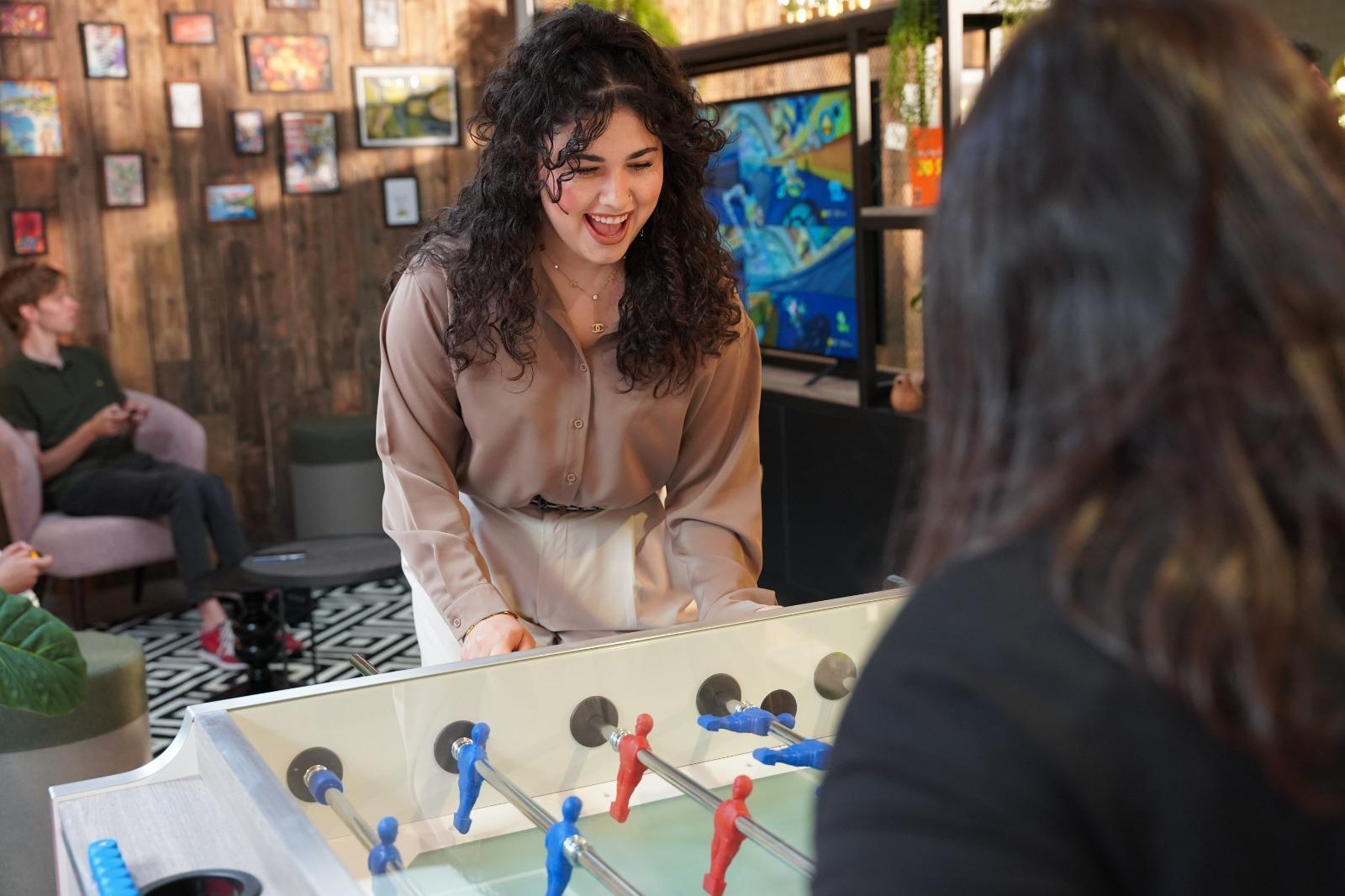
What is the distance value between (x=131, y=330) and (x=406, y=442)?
434 centimetres

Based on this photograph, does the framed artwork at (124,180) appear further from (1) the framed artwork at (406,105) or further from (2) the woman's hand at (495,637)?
(2) the woman's hand at (495,637)

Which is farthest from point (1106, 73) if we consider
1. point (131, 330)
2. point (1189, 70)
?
point (131, 330)

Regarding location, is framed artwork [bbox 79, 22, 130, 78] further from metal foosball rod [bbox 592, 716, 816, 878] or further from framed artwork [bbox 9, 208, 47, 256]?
metal foosball rod [bbox 592, 716, 816, 878]

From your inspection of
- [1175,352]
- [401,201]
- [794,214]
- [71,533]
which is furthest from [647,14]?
[1175,352]

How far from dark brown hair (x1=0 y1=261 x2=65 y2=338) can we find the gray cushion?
8.18 ft

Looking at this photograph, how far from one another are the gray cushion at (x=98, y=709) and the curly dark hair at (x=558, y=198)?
4.60 feet

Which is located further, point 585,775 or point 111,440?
point 111,440

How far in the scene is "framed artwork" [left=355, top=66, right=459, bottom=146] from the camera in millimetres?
6441

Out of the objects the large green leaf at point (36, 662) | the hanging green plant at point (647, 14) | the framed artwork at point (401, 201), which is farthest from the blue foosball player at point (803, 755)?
the framed artwork at point (401, 201)

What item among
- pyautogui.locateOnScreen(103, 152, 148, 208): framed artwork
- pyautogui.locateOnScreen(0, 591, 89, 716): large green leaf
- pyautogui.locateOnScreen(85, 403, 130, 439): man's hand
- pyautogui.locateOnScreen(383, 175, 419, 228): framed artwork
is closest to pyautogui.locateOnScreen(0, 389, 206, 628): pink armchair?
pyautogui.locateOnScreen(85, 403, 130, 439): man's hand

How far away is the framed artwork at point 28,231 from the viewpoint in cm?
574

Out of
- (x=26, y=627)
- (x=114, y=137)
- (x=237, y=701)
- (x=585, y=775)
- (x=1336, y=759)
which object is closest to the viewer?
(x=1336, y=759)

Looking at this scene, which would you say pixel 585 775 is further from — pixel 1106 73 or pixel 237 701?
pixel 1106 73

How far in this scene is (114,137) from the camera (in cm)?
595
